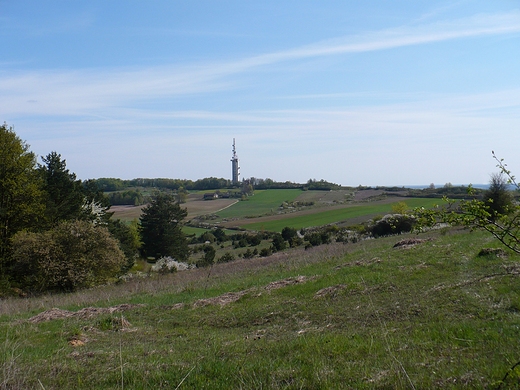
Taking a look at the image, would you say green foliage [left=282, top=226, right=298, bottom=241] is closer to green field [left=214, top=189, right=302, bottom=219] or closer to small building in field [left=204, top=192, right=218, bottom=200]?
green field [left=214, top=189, right=302, bottom=219]

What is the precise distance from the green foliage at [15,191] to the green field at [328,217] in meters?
33.3

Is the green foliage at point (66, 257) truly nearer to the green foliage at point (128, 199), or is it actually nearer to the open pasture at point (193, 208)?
the open pasture at point (193, 208)

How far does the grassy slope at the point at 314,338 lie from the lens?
579 centimetres

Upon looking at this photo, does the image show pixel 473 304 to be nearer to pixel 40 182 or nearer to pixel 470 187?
pixel 470 187

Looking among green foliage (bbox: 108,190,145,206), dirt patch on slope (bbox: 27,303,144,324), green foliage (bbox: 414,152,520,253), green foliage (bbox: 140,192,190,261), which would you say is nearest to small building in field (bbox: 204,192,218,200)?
green foliage (bbox: 108,190,145,206)

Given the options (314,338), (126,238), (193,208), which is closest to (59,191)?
(126,238)

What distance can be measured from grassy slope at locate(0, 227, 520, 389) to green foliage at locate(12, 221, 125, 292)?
13.1 m

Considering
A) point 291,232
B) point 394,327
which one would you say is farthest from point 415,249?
point 291,232

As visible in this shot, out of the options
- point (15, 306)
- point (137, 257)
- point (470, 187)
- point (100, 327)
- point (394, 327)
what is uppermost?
point (470, 187)

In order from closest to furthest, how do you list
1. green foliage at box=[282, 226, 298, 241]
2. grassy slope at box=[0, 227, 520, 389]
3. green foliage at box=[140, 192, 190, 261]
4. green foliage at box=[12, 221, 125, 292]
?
1. grassy slope at box=[0, 227, 520, 389]
2. green foliage at box=[12, 221, 125, 292]
3. green foliage at box=[140, 192, 190, 261]
4. green foliage at box=[282, 226, 298, 241]

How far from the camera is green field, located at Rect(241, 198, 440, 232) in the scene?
197 feet

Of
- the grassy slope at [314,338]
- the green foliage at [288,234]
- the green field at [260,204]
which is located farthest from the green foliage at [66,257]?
the green field at [260,204]

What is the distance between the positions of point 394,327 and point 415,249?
449 inches

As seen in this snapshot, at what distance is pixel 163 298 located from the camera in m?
16.7
